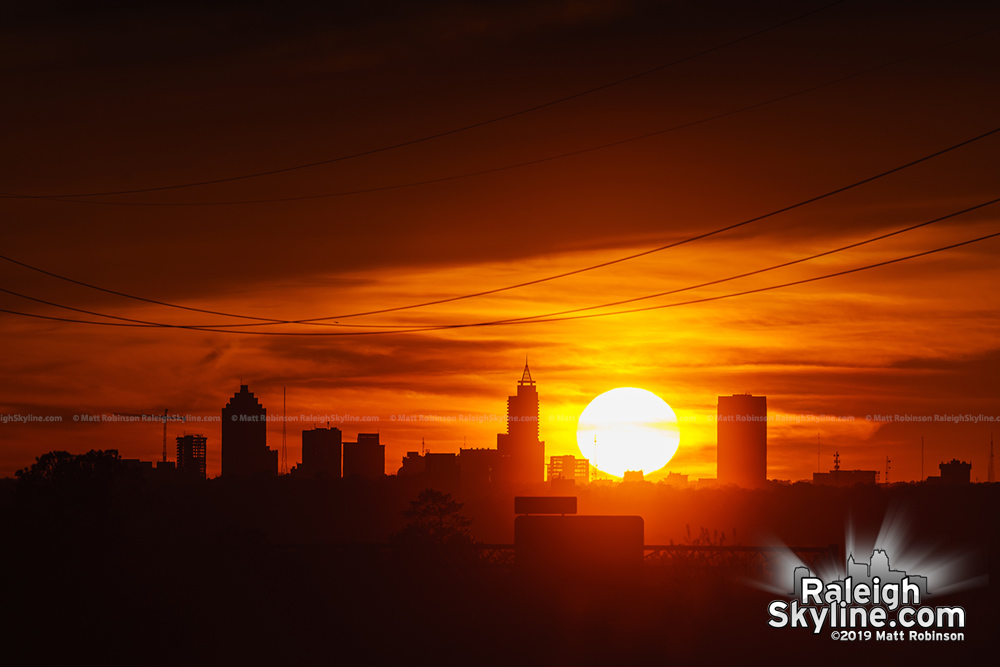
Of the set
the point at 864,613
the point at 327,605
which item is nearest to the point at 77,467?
the point at 327,605

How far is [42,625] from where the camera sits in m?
33.9

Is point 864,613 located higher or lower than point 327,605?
higher

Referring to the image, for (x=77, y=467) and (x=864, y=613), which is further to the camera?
(x=77, y=467)

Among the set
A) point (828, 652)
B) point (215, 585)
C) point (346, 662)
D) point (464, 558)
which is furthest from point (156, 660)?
point (464, 558)

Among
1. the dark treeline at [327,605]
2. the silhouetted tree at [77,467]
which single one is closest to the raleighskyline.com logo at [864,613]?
the dark treeline at [327,605]

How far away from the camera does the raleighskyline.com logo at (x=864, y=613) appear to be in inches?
1527

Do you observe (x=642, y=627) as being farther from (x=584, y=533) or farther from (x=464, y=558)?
(x=464, y=558)

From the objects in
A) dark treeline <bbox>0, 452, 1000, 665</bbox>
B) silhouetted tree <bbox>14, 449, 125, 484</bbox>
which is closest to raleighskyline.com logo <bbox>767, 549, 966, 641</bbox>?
dark treeline <bbox>0, 452, 1000, 665</bbox>

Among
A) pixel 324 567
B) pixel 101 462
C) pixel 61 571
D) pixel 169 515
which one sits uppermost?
pixel 101 462

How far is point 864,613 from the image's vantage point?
3903 centimetres

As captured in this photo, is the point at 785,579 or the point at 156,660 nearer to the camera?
the point at 156,660

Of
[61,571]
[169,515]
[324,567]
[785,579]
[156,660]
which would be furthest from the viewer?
[169,515]

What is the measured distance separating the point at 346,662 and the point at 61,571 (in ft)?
36.0

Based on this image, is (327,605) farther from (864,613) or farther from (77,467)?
(864,613)
